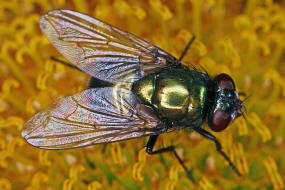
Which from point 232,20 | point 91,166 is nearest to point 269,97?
point 232,20

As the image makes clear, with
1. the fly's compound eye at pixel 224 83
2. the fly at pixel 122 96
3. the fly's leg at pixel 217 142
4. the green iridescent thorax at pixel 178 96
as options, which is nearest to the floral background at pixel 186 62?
the fly's leg at pixel 217 142

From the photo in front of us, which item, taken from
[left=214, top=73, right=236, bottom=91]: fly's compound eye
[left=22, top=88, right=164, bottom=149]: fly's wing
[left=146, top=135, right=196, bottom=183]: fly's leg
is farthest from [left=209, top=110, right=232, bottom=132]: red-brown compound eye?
[left=146, top=135, right=196, bottom=183]: fly's leg

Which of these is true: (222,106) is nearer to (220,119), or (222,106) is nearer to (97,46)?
(220,119)

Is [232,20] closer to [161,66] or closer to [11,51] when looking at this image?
[161,66]

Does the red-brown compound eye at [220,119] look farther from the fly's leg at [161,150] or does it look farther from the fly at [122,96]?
the fly's leg at [161,150]

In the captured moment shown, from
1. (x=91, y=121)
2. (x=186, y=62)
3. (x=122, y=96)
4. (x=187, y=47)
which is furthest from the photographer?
(x=187, y=47)

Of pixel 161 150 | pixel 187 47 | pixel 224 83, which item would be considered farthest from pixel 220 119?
pixel 187 47

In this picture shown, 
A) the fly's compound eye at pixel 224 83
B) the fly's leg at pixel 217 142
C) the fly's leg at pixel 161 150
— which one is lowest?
the fly's leg at pixel 161 150

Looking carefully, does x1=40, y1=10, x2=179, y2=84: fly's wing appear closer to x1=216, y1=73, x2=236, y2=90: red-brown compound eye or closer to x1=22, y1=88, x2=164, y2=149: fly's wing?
x1=22, y1=88, x2=164, y2=149: fly's wing
